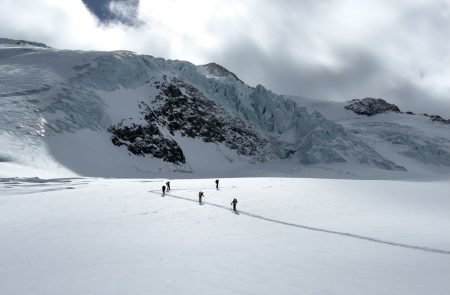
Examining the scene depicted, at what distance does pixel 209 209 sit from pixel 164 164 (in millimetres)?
50690

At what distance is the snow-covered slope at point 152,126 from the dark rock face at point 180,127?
30cm

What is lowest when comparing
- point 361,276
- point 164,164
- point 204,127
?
point 361,276

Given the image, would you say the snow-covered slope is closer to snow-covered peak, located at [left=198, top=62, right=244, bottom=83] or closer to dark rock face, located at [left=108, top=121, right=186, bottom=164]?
dark rock face, located at [left=108, top=121, right=186, bottom=164]

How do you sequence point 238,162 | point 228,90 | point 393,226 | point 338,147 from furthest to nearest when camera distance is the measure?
point 228,90
point 338,147
point 238,162
point 393,226

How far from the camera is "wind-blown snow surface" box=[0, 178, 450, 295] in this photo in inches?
525

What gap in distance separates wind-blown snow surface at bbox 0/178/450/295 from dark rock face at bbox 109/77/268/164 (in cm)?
4447

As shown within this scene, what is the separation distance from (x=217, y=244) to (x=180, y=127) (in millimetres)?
81565

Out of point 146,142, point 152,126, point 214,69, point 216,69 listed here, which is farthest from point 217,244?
point 216,69

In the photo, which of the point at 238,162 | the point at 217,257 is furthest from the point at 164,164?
the point at 217,257

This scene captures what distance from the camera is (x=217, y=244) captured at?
19.2 m

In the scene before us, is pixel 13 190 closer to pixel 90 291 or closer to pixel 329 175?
pixel 90 291

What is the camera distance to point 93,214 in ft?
87.3

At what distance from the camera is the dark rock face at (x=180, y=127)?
81750 mm

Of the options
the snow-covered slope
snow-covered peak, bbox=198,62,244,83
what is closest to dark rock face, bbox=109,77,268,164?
the snow-covered slope
